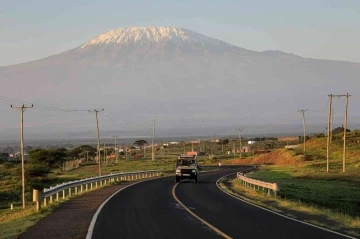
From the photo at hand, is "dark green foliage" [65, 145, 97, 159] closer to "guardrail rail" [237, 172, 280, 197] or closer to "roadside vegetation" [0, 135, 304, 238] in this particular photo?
"roadside vegetation" [0, 135, 304, 238]

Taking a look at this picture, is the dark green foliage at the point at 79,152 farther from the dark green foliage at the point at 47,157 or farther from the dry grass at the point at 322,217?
the dry grass at the point at 322,217

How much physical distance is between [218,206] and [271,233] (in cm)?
880

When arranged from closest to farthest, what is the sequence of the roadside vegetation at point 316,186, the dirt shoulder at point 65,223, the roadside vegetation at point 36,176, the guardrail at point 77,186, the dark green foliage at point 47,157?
the dirt shoulder at point 65,223 → the roadside vegetation at point 36,176 → the roadside vegetation at point 316,186 → the guardrail at point 77,186 → the dark green foliage at point 47,157

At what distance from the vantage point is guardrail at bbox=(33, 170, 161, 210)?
2321 cm

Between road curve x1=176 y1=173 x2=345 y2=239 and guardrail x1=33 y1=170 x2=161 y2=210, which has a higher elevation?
road curve x1=176 y1=173 x2=345 y2=239

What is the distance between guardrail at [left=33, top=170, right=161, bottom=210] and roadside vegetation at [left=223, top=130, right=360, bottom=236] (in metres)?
9.11

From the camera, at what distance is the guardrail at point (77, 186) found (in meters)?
23.2

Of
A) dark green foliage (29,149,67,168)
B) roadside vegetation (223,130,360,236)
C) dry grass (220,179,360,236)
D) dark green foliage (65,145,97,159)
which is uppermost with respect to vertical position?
dry grass (220,179,360,236)

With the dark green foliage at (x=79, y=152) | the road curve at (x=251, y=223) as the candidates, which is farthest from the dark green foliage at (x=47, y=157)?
the road curve at (x=251, y=223)

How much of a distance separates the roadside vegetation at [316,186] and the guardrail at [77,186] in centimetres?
911

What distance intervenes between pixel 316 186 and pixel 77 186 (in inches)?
750

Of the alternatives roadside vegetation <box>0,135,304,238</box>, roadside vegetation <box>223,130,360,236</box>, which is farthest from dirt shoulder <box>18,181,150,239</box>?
roadside vegetation <box>223,130,360,236</box>

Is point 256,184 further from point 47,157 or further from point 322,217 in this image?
point 47,157

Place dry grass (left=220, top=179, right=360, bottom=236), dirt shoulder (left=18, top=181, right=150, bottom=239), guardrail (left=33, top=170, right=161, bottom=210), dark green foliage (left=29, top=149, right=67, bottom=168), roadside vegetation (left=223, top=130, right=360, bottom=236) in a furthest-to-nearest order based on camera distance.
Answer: dark green foliage (left=29, top=149, right=67, bottom=168)
guardrail (left=33, top=170, right=161, bottom=210)
roadside vegetation (left=223, top=130, right=360, bottom=236)
dry grass (left=220, top=179, right=360, bottom=236)
dirt shoulder (left=18, top=181, right=150, bottom=239)
